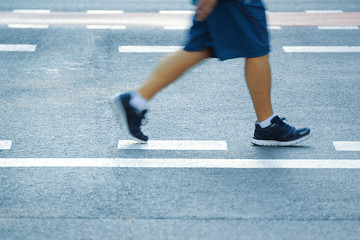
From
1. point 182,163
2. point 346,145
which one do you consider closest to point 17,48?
point 182,163

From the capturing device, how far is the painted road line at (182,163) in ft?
13.9

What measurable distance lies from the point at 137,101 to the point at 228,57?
655 mm

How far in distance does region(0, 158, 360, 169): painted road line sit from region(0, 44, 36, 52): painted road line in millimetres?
2882

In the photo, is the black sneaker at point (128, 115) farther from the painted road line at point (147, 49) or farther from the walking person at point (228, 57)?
the painted road line at point (147, 49)

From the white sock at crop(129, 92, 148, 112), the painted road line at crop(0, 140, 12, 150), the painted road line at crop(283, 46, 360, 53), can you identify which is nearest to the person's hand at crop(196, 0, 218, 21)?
the white sock at crop(129, 92, 148, 112)

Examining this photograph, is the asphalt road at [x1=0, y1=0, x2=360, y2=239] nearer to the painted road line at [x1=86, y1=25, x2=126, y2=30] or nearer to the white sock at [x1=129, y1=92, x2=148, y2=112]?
the painted road line at [x1=86, y1=25, x2=126, y2=30]

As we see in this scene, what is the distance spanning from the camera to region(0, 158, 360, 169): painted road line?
4230 mm

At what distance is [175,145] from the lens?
15.0 ft

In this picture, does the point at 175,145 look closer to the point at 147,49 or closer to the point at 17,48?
the point at 147,49

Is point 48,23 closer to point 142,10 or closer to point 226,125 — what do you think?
point 142,10

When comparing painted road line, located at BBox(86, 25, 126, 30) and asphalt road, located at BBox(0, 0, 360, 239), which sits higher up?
asphalt road, located at BBox(0, 0, 360, 239)

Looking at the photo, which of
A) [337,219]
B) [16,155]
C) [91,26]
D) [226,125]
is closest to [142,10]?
[91,26]

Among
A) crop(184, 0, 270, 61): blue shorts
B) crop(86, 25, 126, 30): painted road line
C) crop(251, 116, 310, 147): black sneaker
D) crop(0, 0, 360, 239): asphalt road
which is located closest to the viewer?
crop(0, 0, 360, 239): asphalt road

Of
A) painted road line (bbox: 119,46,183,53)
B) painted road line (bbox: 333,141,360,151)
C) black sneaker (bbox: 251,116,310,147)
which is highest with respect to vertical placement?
black sneaker (bbox: 251,116,310,147)
